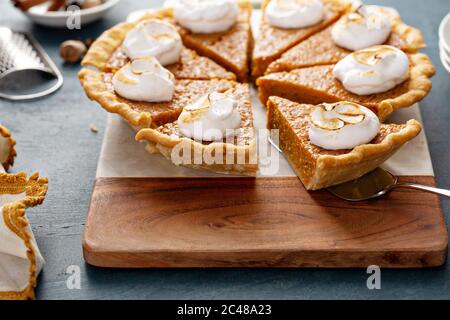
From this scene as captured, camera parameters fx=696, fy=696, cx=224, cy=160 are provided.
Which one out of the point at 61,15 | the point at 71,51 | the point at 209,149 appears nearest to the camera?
the point at 209,149

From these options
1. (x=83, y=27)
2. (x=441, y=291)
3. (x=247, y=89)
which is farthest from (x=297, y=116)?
(x=83, y=27)

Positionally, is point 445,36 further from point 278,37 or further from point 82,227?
point 82,227

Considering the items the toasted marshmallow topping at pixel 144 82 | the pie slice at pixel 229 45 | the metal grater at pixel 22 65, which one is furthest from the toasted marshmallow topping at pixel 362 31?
the metal grater at pixel 22 65

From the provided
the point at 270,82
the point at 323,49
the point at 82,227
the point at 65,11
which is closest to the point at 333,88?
the point at 270,82

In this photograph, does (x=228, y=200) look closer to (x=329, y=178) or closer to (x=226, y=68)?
(x=329, y=178)

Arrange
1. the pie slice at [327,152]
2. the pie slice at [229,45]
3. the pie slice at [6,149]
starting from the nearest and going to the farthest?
1. the pie slice at [327,152]
2. the pie slice at [6,149]
3. the pie slice at [229,45]

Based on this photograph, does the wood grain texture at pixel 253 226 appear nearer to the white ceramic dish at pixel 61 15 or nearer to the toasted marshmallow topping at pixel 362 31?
the toasted marshmallow topping at pixel 362 31
